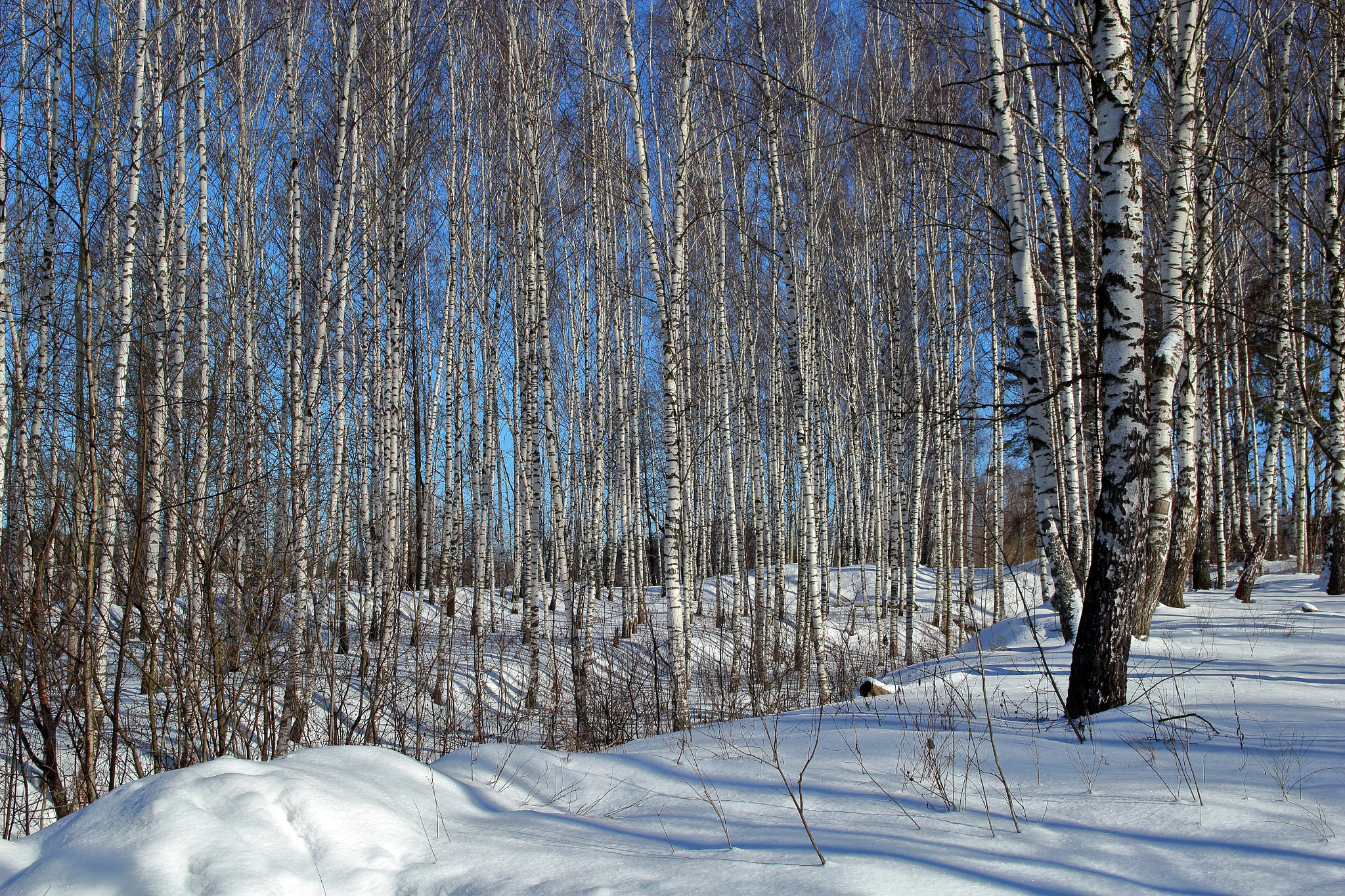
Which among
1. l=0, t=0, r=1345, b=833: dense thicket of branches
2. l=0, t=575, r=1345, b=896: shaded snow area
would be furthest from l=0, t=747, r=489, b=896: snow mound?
l=0, t=0, r=1345, b=833: dense thicket of branches

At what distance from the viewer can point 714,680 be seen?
31.8ft

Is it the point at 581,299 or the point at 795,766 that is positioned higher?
the point at 581,299

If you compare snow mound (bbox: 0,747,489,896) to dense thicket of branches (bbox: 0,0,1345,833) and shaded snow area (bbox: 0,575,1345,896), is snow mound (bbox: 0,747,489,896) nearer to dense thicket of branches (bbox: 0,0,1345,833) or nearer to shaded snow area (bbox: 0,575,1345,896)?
shaded snow area (bbox: 0,575,1345,896)

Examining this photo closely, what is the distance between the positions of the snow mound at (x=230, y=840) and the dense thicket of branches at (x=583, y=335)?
1882mm

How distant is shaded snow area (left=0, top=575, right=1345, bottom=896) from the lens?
221 centimetres

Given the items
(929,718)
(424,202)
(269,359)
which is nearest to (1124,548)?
(929,718)

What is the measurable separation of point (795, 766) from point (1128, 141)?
3893 mm

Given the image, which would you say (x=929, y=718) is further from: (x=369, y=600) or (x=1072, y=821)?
(x=369, y=600)

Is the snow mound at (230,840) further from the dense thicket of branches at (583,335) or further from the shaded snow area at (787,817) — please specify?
the dense thicket of branches at (583,335)

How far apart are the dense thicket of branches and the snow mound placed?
1882 millimetres

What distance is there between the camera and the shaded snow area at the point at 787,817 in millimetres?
2213

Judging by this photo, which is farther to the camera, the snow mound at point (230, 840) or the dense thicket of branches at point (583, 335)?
the dense thicket of branches at point (583, 335)

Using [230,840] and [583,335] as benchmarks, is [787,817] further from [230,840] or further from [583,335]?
[583,335]

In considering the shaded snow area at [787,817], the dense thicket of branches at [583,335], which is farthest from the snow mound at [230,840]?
the dense thicket of branches at [583,335]
